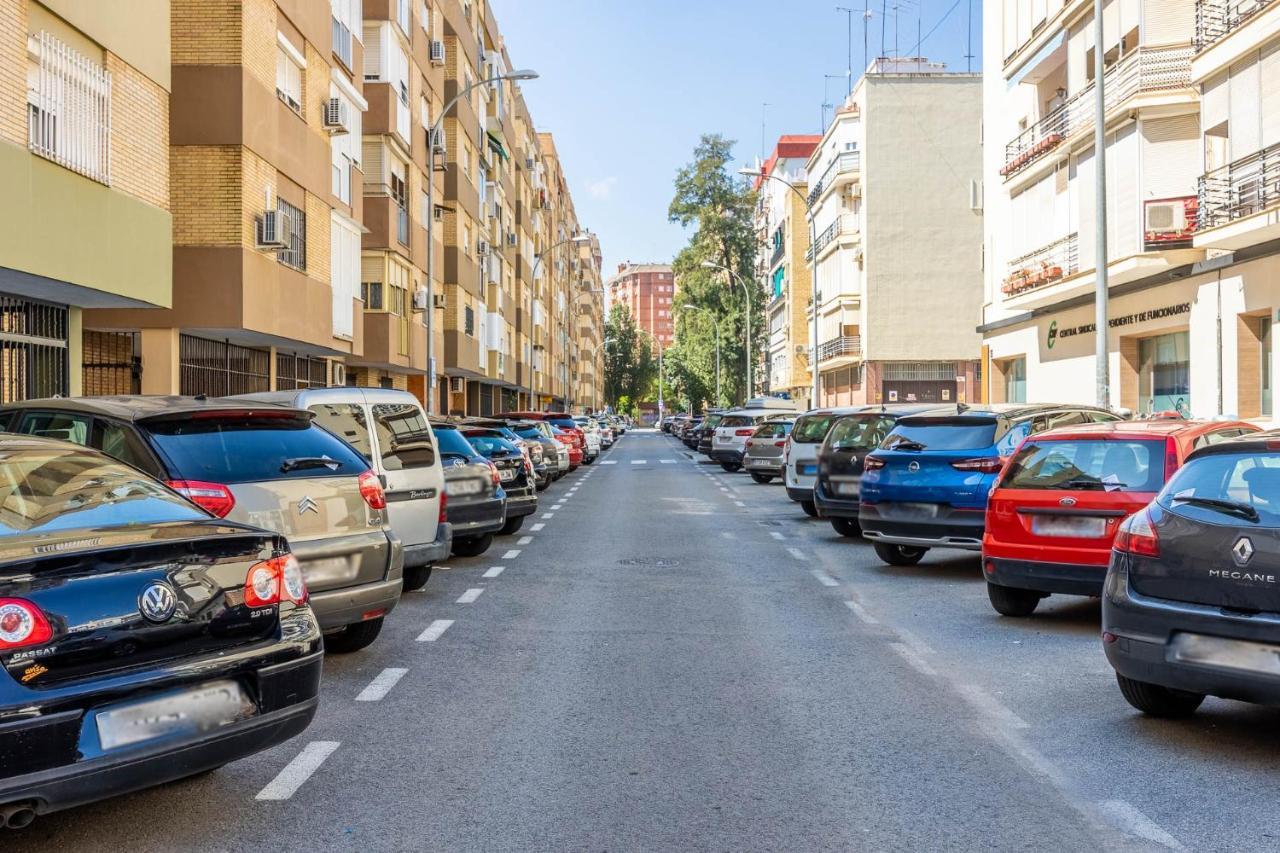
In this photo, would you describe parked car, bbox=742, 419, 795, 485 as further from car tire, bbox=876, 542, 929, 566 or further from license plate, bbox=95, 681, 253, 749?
license plate, bbox=95, 681, 253, 749

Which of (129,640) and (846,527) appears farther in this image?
(846,527)

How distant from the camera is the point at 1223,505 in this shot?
5.68 meters

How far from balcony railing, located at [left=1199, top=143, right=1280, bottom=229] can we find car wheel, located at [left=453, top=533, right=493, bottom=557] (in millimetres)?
13869

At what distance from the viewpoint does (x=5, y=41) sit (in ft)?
39.5

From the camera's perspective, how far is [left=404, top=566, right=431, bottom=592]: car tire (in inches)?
420

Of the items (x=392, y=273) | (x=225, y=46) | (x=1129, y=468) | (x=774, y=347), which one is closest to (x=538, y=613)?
(x=1129, y=468)

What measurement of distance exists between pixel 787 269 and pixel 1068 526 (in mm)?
68237

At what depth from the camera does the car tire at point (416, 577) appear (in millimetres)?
10664

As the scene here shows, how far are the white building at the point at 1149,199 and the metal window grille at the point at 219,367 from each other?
17694 mm

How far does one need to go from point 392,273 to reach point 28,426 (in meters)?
24.0

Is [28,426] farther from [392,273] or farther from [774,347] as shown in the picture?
[774,347]

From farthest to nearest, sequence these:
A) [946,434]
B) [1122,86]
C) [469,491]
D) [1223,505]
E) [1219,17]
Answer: [1122,86], [1219,17], [469,491], [946,434], [1223,505]

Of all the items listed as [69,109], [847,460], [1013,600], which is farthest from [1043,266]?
[69,109]

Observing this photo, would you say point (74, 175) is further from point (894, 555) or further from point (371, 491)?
point (894, 555)
